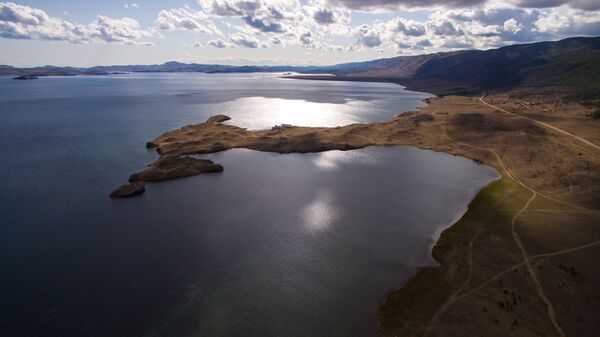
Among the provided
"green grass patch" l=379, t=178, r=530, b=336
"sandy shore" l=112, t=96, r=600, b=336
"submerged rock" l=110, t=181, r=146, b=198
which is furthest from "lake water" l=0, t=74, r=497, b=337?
Result: "sandy shore" l=112, t=96, r=600, b=336

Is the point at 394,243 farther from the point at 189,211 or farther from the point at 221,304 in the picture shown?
the point at 189,211

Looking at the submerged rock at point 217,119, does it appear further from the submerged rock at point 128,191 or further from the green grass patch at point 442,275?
the green grass patch at point 442,275

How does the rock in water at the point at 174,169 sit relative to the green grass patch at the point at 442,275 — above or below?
above

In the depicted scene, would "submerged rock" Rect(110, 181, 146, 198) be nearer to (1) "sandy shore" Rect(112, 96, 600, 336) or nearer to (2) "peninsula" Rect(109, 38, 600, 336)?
(2) "peninsula" Rect(109, 38, 600, 336)

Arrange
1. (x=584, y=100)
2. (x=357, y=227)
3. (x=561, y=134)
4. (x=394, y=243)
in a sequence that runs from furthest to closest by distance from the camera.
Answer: (x=584, y=100) < (x=561, y=134) < (x=357, y=227) < (x=394, y=243)

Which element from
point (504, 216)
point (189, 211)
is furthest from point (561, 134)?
point (189, 211)

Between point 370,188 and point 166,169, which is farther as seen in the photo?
point 166,169

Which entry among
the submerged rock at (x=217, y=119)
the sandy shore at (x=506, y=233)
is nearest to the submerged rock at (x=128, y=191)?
the sandy shore at (x=506, y=233)
